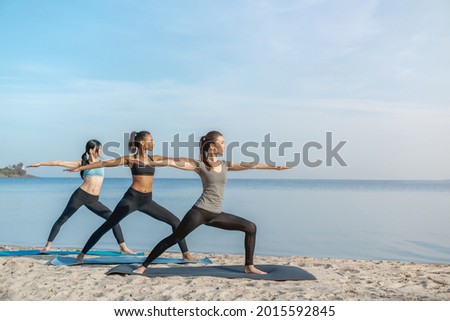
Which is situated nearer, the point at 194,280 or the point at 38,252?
the point at 194,280

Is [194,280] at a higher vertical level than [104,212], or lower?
lower

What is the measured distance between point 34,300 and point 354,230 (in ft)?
38.5

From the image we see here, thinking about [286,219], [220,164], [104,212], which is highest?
[220,164]

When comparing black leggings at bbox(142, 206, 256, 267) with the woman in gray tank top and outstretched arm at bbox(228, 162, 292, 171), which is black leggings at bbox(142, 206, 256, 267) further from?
outstretched arm at bbox(228, 162, 292, 171)

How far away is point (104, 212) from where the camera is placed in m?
8.62

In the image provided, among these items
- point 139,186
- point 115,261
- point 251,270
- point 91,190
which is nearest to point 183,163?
point 139,186

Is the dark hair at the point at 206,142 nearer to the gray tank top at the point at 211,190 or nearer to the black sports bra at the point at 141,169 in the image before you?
the gray tank top at the point at 211,190

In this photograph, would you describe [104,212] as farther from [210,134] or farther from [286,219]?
[286,219]

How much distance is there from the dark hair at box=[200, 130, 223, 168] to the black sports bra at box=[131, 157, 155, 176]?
1.23 m

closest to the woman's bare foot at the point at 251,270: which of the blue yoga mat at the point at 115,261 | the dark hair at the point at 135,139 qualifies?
the blue yoga mat at the point at 115,261

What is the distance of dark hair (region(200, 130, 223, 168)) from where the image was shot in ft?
20.6
